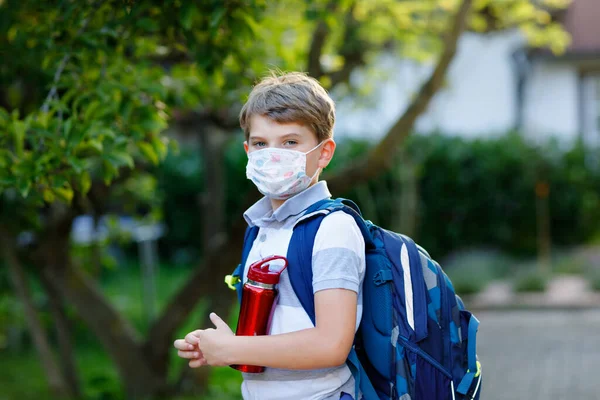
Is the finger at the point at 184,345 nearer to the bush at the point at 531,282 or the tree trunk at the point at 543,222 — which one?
the bush at the point at 531,282

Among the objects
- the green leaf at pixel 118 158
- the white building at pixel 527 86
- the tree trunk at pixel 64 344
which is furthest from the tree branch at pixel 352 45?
the white building at pixel 527 86

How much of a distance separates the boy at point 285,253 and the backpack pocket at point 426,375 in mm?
172

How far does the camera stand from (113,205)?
8164 mm

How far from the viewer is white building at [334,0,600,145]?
55.6 feet

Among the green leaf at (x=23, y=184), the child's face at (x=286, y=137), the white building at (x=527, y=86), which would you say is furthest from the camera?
the white building at (x=527, y=86)

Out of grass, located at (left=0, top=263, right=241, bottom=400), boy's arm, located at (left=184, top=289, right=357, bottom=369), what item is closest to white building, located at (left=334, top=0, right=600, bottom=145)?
grass, located at (left=0, top=263, right=241, bottom=400)

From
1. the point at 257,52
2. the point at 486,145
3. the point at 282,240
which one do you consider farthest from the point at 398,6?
the point at 486,145

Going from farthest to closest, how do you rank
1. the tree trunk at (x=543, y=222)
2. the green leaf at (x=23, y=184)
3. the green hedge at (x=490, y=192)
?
the green hedge at (x=490, y=192)
the tree trunk at (x=543, y=222)
the green leaf at (x=23, y=184)

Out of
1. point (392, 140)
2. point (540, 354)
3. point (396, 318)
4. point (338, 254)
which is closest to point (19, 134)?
point (338, 254)

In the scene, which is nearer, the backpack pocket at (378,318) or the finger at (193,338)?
the backpack pocket at (378,318)

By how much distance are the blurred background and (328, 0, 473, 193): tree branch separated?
2 cm

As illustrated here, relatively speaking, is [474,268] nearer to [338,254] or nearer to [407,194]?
[407,194]

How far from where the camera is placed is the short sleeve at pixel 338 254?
6.63 feet

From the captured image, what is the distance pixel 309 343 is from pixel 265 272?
0.77 feet
